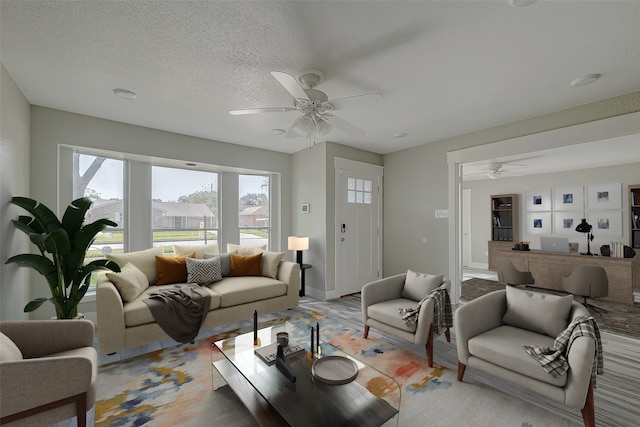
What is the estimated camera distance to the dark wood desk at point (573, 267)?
440 centimetres

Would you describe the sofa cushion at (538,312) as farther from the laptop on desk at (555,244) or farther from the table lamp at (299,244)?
the laptop on desk at (555,244)

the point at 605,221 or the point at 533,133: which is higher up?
the point at 533,133

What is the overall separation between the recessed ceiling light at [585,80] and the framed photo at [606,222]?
4.86 m

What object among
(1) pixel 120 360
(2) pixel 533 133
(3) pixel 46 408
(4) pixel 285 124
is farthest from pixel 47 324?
(2) pixel 533 133

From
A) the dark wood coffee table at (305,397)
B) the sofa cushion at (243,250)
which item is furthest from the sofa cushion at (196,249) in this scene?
the dark wood coffee table at (305,397)

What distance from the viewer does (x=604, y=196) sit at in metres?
5.70

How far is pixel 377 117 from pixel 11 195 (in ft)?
12.8

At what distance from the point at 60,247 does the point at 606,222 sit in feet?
29.5

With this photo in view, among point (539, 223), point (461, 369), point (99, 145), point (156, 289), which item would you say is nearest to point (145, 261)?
point (156, 289)

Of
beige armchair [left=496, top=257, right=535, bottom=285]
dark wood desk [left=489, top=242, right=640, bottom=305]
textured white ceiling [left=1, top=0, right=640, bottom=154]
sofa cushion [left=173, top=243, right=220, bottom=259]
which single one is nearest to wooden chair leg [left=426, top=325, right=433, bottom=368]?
textured white ceiling [left=1, top=0, right=640, bottom=154]

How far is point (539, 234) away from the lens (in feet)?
21.9

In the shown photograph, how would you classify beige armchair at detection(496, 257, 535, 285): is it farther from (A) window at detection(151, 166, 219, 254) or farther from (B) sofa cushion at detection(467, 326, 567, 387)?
(A) window at detection(151, 166, 219, 254)

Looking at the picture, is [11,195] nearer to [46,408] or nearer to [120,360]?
[120,360]

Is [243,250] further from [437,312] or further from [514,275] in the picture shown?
[514,275]
